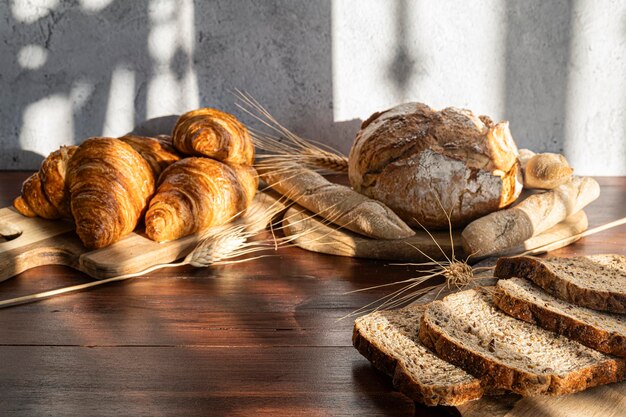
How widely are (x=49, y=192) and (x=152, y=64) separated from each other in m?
0.93

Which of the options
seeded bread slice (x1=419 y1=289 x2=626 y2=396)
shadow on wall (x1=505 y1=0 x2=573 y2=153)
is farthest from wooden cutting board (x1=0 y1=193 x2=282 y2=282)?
shadow on wall (x1=505 y1=0 x2=573 y2=153)

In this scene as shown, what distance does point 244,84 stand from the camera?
3.13 metres

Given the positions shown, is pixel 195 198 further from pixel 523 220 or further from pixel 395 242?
pixel 523 220

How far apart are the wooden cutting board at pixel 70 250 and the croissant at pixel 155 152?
28 centimetres

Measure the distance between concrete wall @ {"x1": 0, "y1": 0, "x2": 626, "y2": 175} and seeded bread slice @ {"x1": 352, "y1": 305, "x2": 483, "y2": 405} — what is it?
156 centimetres

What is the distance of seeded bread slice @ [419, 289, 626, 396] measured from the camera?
141 cm

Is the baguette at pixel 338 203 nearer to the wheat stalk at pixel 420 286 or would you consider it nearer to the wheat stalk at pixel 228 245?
the wheat stalk at pixel 228 245

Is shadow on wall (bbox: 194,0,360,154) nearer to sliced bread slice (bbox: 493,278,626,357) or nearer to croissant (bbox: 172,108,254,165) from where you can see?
croissant (bbox: 172,108,254,165)

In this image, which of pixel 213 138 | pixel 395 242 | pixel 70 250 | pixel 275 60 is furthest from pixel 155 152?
pixel 395 242

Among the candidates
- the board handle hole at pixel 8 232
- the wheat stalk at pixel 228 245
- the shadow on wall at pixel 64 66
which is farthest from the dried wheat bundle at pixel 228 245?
the shadow on wall at pixel 64 66

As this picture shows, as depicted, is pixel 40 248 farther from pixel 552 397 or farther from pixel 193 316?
pixel 552 397

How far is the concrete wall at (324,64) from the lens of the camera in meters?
3.02

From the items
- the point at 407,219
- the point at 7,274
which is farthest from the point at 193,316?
the point at 407,219

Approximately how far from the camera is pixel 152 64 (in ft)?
10.2
